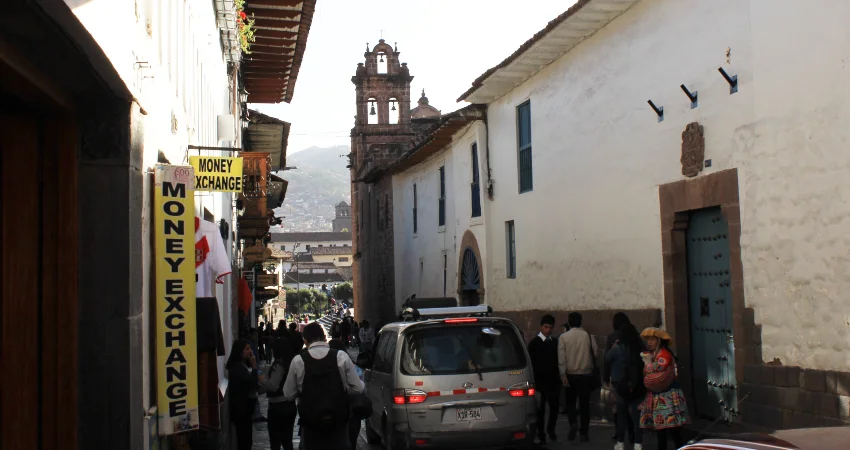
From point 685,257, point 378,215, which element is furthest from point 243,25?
point 378,215

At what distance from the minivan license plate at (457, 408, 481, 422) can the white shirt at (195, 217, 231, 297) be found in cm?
295

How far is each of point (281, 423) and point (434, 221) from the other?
62.6 ft

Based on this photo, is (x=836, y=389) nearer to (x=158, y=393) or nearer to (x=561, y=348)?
(x=561, y=348)

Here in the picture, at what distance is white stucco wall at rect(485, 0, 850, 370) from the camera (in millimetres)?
9141

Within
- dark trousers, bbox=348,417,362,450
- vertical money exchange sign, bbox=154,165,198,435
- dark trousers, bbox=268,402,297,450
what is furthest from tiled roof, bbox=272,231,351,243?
vertical money exchange sign, bbox=154,165,198,435

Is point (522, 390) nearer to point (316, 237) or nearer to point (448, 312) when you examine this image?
point (448, 312)

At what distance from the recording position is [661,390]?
386 inches

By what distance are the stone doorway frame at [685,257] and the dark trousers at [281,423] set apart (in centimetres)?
496

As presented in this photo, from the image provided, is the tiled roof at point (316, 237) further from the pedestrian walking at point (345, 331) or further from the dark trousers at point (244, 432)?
the dark trousers at point (244, 432)

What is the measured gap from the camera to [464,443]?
34.4 ft

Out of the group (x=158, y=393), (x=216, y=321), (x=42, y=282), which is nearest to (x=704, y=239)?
(x=216, y=321)

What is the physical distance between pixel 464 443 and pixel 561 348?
8.59ft

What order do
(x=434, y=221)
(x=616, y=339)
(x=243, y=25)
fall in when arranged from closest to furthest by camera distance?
(x=616, y=339) < (x=243, y=25) < (x=434, y=221)

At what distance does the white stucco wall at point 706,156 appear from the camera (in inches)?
360
